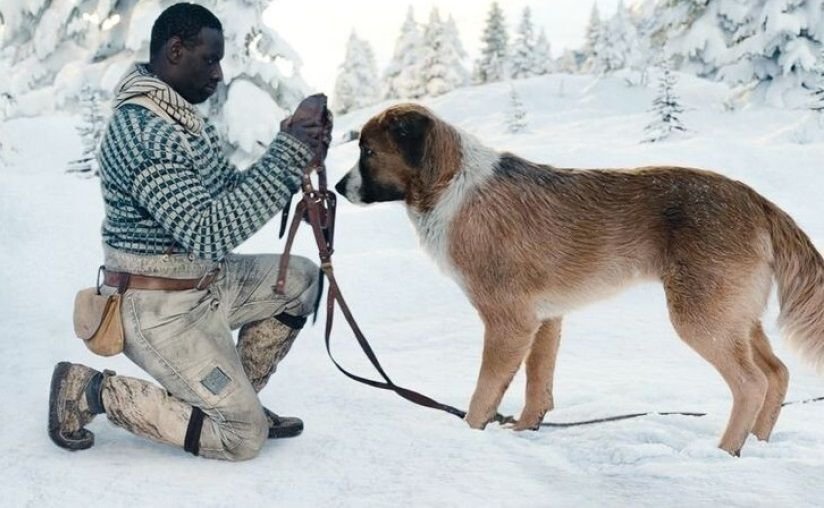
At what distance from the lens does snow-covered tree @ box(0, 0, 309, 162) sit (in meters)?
18.0

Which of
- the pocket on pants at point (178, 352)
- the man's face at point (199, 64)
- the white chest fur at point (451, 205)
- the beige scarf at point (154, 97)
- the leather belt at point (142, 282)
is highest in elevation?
the man's face at point (199, 64)

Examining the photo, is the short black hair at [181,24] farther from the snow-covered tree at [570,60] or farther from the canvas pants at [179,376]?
the snow-covered tree at [570,60]

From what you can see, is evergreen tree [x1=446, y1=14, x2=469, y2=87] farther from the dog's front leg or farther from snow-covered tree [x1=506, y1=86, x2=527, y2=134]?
the dog's front leg

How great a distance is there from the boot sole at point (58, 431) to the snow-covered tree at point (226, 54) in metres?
11.4

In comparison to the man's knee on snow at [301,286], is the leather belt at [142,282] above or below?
above

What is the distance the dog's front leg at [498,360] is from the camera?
4418 millimetres

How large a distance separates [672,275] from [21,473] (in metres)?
3.41

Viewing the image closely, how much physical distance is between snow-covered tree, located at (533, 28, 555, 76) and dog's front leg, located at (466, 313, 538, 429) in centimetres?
5892

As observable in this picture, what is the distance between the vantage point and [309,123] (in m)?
3.89

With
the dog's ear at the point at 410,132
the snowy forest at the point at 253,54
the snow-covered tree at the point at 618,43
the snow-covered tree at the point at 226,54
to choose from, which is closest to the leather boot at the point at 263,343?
the dog's ear at the point at 410,132

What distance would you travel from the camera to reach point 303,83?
20438mm

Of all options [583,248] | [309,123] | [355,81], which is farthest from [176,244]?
[355,81]

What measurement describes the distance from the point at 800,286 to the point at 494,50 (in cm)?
5673

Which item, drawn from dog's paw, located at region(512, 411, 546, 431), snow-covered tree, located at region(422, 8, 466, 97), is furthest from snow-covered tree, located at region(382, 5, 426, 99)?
dog's paw, located at region(512, 411, 546, 431)
